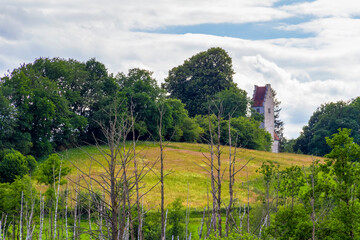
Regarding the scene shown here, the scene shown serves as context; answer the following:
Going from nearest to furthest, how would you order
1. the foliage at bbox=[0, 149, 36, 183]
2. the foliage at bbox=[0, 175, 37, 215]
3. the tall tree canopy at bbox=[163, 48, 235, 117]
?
the foliage at bbox=[0, 175, 37, 215] < the foliage at bbox=[0, 149, 36, 183] < the tall tree canopy at bbox=[163, 48, 235, 117]

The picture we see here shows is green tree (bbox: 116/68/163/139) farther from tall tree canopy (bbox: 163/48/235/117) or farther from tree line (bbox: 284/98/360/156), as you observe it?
tree line (bbox: 284/98/360/156)

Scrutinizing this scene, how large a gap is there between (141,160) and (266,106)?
1922 inches

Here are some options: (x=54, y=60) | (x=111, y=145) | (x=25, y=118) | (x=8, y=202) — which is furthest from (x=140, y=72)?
(x=111, y=145)

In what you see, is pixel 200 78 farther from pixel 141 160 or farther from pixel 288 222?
pixel 288 222

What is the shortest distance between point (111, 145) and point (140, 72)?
2738 inches

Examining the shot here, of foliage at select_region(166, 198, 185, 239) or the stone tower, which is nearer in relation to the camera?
foliage at select_region(166, 198, 185, 239)

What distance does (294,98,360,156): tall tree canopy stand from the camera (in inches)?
3538

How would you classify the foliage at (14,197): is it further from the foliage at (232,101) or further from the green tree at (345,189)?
the foliage at (232,101)

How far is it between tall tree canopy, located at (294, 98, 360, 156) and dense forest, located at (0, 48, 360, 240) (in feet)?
0.81

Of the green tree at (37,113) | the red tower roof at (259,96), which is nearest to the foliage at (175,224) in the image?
the green tree at (37,113)

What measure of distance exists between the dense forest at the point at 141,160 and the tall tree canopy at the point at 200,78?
0.22 metres

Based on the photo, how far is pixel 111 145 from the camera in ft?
37.6

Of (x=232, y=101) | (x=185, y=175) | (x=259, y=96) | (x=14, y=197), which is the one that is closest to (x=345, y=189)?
(x=14, y=197)

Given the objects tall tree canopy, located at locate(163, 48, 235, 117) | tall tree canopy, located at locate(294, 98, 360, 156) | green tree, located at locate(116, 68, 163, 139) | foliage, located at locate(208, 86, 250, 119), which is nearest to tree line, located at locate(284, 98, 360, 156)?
tall tree canopy, located at locate(294, 98, 360, 156)
